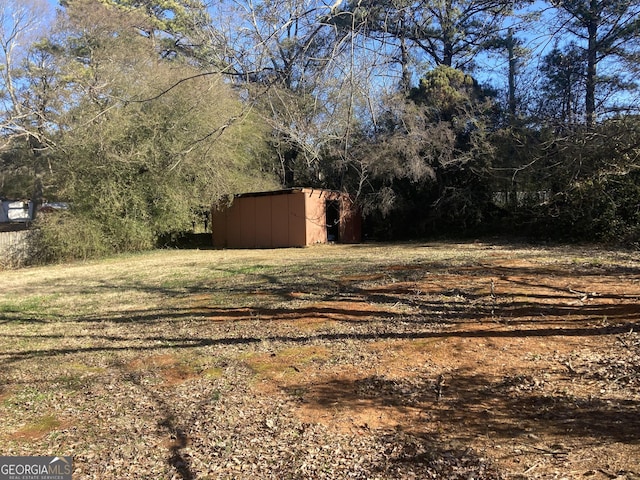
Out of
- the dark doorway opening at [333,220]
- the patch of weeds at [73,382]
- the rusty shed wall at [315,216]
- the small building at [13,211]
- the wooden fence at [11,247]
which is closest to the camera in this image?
the patch of weeds at [73,382]

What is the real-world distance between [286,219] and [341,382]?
1657 centimetres

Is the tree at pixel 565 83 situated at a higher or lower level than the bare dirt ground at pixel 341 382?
higher

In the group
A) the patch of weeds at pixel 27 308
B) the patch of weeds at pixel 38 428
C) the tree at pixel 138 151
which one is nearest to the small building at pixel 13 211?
the tree at pixel 138 151

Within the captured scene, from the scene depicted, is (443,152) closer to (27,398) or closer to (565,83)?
(565,83)

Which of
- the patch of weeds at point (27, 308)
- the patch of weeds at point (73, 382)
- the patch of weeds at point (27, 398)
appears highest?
the patch of weeds at point (27, 308)

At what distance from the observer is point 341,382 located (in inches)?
161

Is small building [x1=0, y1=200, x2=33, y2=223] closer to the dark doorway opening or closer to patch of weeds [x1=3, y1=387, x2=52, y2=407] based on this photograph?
the dark doorway opening

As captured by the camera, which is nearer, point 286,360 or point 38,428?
point 38,428

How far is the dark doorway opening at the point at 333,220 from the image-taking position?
21.6 metres

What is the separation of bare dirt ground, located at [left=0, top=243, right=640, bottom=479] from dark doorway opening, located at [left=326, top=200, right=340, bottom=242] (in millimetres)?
13317

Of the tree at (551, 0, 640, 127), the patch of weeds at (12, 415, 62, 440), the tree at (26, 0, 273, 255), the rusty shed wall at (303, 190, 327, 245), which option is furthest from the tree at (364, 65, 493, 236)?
the patch of weeds at (12, 415, 62, 440)

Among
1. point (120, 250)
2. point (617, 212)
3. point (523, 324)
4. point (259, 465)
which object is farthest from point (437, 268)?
point (120, 250)

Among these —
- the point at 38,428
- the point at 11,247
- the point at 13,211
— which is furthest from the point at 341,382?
the point at 13,211

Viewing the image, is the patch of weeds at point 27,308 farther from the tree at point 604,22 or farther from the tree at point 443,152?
the tree at point 443,152
